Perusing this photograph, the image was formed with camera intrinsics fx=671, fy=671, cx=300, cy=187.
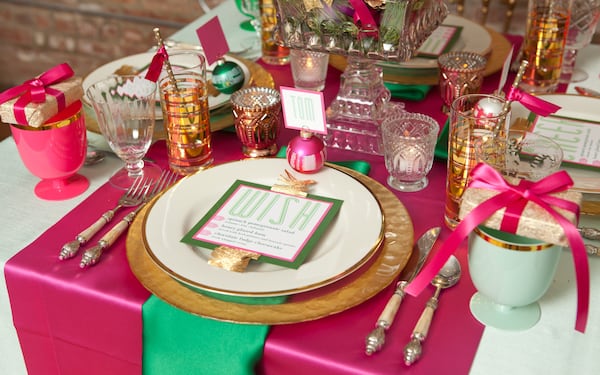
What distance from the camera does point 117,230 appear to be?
97 cm

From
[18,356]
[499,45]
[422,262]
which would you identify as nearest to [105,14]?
[499,45]

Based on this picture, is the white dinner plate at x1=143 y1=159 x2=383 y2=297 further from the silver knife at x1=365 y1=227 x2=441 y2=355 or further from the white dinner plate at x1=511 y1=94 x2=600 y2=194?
the white dinner plate at x1=511 y1=94 x2=600 y2=194

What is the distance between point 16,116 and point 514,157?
74 centimetres

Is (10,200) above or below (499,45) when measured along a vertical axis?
below

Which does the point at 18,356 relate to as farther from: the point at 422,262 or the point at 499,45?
the point at 499,45

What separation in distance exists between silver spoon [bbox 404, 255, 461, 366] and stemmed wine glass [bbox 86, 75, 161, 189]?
0.52 metres

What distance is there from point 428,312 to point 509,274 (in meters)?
0.11

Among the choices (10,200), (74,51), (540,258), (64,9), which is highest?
(540,258)

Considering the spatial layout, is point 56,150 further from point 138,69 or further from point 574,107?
point 574,107

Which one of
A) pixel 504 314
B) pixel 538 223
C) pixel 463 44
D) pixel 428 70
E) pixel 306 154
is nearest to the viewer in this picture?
pixel 538 223

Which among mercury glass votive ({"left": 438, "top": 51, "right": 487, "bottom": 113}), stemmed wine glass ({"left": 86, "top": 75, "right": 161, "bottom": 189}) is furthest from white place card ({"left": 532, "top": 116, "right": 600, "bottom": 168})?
stemmed wine glass ({"left": 86, "top": 75, "right": 161, "bottom": 189})

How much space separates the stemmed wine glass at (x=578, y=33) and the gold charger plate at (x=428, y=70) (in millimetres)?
132

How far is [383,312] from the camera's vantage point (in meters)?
0.81

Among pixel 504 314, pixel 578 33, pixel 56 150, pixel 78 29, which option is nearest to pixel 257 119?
pixel 56 150
